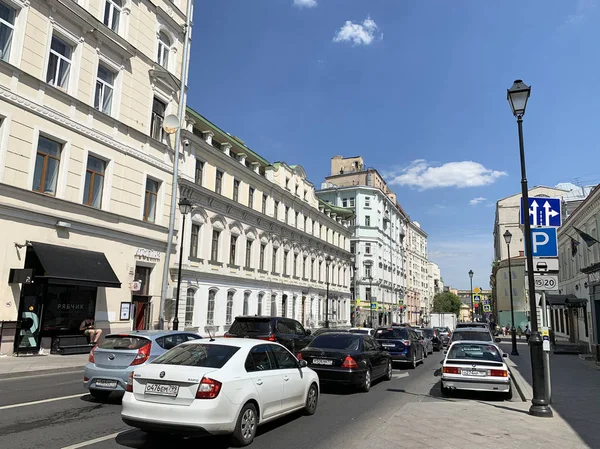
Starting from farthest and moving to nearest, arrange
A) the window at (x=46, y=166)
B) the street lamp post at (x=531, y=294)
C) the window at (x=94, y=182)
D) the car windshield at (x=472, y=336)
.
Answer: the window at (x=94, y=182)
the car windshield at (x=472, y=336)
the window at (x=46, y=166)
the street lamp post at (x=531, y=294)

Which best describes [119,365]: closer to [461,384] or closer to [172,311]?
[461,384]

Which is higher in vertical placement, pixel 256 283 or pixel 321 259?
pixel 321 259

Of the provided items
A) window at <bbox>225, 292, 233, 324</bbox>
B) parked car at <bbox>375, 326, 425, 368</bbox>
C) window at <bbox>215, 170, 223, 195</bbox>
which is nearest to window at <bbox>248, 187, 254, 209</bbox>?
window at <bbox>215, 170, 223, 195</bbox>

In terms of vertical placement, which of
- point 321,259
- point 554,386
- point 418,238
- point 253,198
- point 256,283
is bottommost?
point 554,386

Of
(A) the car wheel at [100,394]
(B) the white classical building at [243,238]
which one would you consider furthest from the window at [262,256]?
(A) the car wheel at [100,394]

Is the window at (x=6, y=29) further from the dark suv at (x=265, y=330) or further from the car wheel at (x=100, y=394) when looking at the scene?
the car wheel at (x=100, y=394)

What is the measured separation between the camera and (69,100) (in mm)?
20703

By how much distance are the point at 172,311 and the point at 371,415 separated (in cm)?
1998

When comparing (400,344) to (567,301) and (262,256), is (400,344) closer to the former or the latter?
(567,301)

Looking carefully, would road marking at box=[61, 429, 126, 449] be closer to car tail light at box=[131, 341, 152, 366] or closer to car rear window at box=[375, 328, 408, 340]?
car tail light at box=[131, 341, 152, 366]

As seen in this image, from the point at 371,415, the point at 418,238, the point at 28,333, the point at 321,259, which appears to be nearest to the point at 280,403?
the point at 371,415

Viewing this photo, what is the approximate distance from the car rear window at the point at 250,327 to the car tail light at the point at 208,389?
1038 centimetres

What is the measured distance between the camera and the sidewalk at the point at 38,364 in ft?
45.2

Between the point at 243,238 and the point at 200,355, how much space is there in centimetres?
2839
